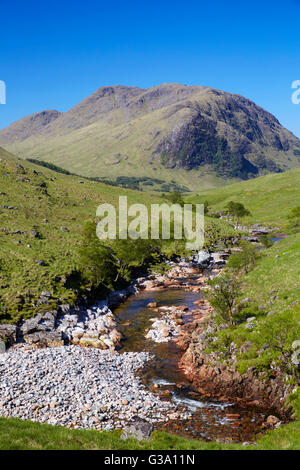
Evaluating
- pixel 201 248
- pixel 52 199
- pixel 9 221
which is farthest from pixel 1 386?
pixel 52 199

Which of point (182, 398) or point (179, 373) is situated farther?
point (179, 373)

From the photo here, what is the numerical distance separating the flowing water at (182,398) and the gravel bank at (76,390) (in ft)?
4.27

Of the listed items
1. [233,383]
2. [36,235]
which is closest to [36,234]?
[36,235]

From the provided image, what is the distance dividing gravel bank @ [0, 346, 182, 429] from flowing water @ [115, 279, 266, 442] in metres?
1.30

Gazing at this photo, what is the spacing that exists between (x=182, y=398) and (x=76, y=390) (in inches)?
348

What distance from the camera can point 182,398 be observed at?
82.3 ft

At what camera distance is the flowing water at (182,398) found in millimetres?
20672

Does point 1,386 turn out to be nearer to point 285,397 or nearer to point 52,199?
point 285,397

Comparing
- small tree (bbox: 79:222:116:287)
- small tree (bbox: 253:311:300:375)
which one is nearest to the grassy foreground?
small tree (bbox: 253:311:300:375)

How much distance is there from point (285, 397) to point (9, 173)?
381 feet

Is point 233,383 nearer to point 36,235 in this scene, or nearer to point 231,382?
point 231,382

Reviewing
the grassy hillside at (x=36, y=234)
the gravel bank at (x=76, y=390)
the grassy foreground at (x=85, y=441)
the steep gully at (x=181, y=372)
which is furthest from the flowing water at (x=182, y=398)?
the grassy hillside at (x=36, y=234)

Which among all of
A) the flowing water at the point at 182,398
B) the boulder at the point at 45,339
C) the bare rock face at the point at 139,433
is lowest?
the flowing water at the point at 182,398

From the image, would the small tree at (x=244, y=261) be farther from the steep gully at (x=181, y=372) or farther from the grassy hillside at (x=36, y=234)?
the grassy hillside at (x=36, y=234)
